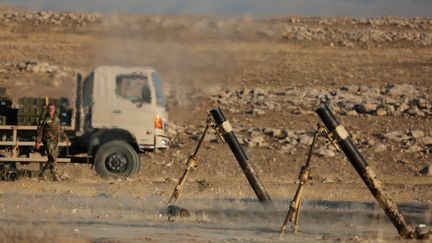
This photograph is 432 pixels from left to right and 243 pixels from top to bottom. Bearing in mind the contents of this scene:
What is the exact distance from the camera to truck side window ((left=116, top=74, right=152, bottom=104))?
3127cm

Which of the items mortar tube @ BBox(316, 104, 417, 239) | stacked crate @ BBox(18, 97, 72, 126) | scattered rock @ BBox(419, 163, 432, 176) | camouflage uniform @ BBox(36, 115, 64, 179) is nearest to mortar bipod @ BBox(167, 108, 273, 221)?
mortar tube @ BBox(316, 104, 417, 239)

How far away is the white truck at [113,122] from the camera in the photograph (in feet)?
102

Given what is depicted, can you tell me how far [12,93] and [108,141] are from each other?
13771 millimetres

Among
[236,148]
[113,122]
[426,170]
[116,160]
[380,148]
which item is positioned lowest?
[236,148]

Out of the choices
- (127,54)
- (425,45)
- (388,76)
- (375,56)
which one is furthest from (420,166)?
(425,45)

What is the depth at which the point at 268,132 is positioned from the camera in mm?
43344

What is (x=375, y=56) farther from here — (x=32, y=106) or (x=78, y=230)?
(x=78, y=230)

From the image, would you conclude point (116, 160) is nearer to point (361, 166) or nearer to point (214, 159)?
point (214, 159)

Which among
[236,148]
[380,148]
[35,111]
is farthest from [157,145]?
[380,148]

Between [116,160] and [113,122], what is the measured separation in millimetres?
872

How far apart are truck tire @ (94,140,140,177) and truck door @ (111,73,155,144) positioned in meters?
0.46

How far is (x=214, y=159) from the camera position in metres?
39.3

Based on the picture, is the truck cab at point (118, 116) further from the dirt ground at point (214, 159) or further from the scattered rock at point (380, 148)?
the scattered rock at point (380, 148)

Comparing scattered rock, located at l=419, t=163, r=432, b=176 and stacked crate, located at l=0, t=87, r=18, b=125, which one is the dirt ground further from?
stacked crate, located at l=0, t=87, r=18, b=125
